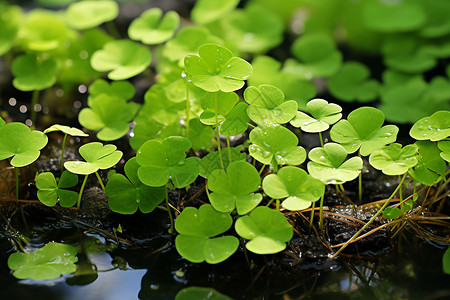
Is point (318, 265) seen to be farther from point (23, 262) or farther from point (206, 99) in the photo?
point (23, 262)

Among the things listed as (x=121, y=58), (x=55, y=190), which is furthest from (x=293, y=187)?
(x=121, y=58)

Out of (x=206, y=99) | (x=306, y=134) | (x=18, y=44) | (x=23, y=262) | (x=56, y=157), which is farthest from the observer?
(x=18, y=44)

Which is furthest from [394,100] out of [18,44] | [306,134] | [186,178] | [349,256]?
[18,44]

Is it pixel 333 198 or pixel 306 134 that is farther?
pixel 306 134

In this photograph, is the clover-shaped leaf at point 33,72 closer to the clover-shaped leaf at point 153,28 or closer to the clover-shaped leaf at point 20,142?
the clover-shaped leaf at point 153,28

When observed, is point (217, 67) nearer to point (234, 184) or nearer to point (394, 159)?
point (234, 184)
